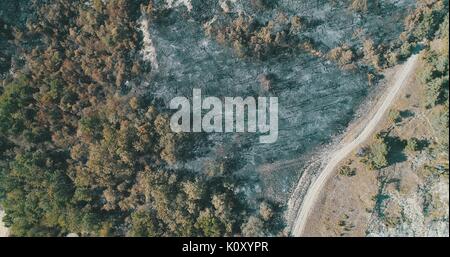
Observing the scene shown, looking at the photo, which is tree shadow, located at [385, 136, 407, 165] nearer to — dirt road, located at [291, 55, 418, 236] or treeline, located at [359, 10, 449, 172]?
treeline, located at [359, 10, 449, 172]

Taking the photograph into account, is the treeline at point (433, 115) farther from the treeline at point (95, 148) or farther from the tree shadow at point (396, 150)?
the treeline at point (95, 148)

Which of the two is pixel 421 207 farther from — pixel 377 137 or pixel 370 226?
pixel 377 137

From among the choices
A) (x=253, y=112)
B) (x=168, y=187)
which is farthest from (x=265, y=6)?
(x=168, y=187)
